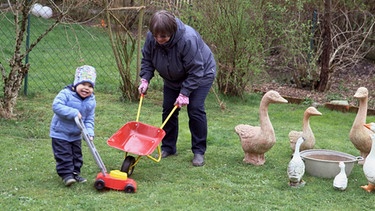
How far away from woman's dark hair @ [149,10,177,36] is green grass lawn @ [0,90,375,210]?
1.26m

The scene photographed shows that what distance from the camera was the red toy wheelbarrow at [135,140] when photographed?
192 inches

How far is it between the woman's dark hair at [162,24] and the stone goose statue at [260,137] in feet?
4.09

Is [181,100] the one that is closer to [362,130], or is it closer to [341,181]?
[341,181]

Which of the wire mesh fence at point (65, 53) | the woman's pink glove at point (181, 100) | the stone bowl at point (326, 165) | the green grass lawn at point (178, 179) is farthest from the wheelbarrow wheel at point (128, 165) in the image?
the wire mesh fence at point (65, 53)

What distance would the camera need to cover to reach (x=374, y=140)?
4.74 metres

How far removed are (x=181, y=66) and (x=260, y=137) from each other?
3.32 feet

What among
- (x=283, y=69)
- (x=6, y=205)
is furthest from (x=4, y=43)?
(x=6, y=205)

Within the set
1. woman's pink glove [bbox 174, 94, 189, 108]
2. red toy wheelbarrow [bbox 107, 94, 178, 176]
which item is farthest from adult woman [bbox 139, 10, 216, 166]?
red toy wheelbarrow [bbox 107, 94, 178, 176]

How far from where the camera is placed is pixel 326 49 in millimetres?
9938

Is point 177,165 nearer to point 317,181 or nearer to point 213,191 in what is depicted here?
point 213,191

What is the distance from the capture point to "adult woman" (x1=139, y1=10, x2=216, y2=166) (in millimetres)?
4922

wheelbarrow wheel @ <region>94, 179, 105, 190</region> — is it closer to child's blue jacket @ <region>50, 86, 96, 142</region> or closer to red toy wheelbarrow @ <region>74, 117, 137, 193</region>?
red toy wheelbarrow @ <region>74, 117, 137, 193</region>

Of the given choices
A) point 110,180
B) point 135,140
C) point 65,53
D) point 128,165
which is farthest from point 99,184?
point 65,53

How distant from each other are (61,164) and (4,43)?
26.1 ft
